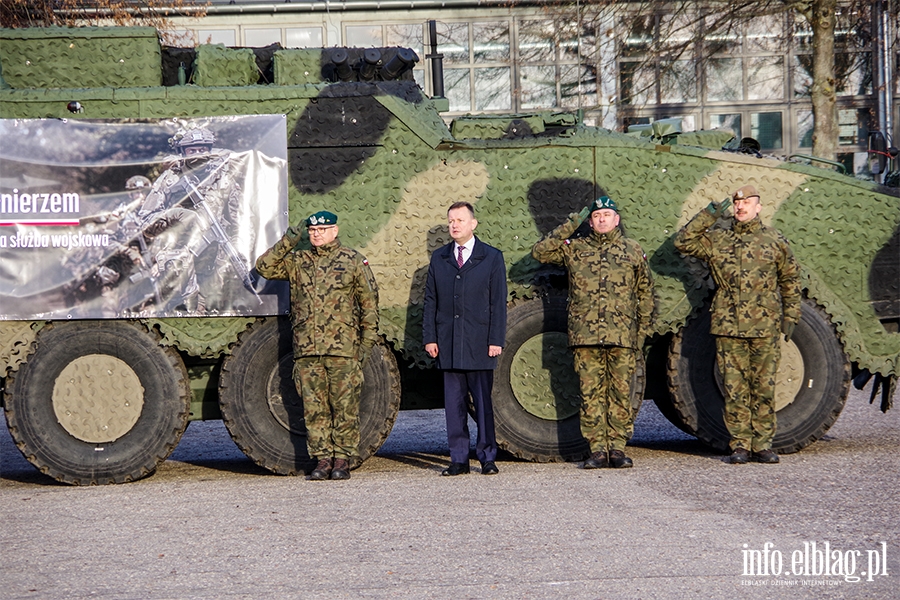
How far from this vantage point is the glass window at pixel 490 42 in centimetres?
2138

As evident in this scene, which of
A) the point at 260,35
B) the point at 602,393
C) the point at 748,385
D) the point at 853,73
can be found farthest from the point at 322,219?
the point at 853,73

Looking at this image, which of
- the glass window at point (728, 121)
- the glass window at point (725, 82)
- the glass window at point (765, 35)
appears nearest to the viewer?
the glass window at point (765, 35)

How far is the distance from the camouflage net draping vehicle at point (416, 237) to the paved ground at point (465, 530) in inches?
17.2

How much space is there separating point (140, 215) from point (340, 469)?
219cm

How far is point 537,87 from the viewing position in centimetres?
2148

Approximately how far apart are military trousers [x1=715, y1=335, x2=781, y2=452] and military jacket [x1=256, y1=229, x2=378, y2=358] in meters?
2.41

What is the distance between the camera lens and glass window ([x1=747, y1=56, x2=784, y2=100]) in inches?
862

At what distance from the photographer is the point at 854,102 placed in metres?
22.3

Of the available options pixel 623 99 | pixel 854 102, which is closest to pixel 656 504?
pixel 623 99

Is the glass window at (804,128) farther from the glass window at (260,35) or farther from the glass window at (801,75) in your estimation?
the glass window at (260,35)

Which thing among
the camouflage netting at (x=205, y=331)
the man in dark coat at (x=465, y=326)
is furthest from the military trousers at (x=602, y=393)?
the camouflage netting at (x=205, y=331)

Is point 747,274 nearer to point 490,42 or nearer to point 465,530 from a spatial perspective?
point 465,530

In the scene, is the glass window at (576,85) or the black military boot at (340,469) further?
the glass window at (576,85)

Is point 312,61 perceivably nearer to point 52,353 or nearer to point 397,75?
point 397,75
